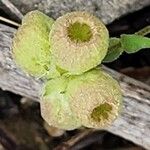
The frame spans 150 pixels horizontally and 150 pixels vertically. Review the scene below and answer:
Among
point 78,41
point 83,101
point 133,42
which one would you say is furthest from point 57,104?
point 133,42

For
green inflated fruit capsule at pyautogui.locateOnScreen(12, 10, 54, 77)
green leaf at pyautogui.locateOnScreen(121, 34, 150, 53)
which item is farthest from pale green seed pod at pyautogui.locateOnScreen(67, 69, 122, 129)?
green leaf at pyautogui.locateOnScreen(121, 34, 150, 53)

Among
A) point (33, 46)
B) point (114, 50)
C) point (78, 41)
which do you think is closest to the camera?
point (78, 41)

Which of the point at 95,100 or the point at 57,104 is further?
the point at 57,104

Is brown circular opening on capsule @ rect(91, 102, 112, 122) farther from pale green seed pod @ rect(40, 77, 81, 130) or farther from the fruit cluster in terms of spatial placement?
pale green seed pod @ rect(40, 77, 81, 130)

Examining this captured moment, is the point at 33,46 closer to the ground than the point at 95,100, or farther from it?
farther from it

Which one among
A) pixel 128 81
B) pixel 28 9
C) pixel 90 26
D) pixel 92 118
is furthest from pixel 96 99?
pixel 28 9

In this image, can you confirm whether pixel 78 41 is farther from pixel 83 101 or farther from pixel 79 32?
pixel 83 101

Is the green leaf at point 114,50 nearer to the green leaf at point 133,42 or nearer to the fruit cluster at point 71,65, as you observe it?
the green leaf at point 133,42
